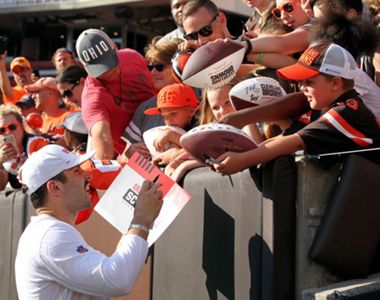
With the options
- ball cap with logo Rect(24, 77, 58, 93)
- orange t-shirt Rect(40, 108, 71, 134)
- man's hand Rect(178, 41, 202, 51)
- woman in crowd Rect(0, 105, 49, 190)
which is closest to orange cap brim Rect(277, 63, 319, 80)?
man's hand Rect(178, 41, 202, 51)

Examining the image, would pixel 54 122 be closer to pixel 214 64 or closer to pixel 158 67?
pixel 158 67

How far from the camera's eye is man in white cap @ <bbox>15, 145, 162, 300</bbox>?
14.2 feet

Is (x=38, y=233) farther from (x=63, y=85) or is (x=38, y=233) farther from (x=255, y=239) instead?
(x=63, y=85)

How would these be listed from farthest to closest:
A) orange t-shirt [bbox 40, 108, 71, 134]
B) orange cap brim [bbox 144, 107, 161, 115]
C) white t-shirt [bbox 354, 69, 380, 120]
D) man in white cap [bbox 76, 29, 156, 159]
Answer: orange t-shirt [bbox 40, 108, 71, 134], man in white cap [bbox 76, 29, 156, 159], orange cap brim [bbox 144, 107, 161, 115], white t-shirt [bbox 354, 69, 380, 120]

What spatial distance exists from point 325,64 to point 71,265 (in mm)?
1730

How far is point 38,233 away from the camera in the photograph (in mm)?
4520

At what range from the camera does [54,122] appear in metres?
9.56

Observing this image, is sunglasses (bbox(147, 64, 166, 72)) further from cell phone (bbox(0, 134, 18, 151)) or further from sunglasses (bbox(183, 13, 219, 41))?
cell phone (bbox(0, 134, 18, 151))

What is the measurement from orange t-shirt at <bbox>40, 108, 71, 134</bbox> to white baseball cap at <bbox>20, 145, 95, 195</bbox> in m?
4.25

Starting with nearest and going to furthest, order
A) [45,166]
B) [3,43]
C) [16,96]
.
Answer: [45,166]
[3,43]
[16,96]

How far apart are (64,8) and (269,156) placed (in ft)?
91.0

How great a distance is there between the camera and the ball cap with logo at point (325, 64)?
4602 mm

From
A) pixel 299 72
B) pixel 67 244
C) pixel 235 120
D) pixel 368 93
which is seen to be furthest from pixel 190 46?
pixel 67 244

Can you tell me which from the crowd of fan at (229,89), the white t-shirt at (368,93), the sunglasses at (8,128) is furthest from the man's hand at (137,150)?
the sunglasses at (8,128)
